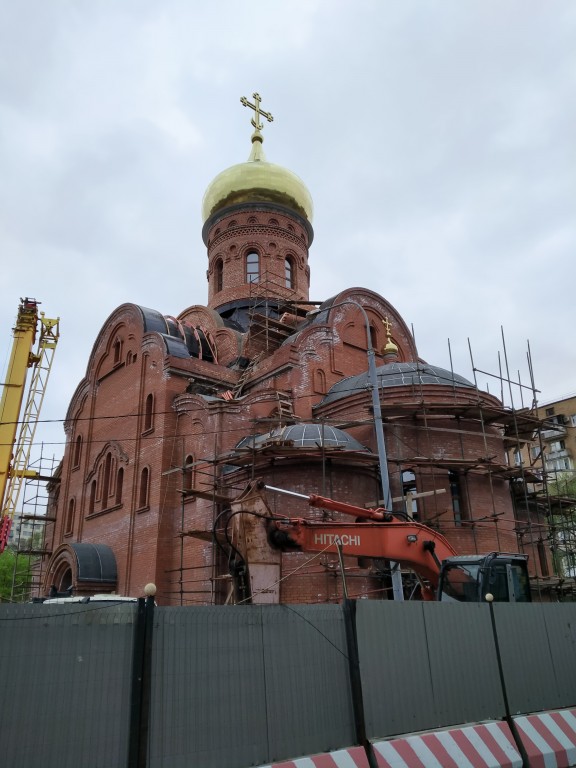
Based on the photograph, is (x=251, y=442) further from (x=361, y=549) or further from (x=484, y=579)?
(x=484, y=579)

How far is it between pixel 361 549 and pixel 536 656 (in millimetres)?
2706

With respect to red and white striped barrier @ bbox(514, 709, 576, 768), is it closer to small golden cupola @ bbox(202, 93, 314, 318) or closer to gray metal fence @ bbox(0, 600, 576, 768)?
gray metal fence @ bbox(0, 600, 576, 768)

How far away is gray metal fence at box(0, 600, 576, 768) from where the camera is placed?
5020mm

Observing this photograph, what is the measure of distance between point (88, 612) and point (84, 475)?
1996cm

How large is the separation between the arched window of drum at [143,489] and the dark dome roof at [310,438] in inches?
188

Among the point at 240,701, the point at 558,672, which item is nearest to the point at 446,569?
the point at 558,672

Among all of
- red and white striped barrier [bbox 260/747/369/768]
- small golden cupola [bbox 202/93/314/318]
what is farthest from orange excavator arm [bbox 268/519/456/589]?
small golden cupola [bbox 202/93/314/318]

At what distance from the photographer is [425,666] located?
23.9ft

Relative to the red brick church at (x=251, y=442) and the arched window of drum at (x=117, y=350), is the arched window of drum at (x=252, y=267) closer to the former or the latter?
the red brick church at (x=251, y=442)

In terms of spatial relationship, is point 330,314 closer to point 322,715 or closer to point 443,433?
point 443,433

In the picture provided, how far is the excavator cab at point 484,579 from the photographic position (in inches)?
373

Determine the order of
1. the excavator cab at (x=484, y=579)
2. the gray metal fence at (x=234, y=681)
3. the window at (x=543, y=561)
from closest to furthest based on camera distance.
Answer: the gray metal fence at (x=234, y=681) → the excavator cab at (x=484, y=579) → the window at (x=543, y=561)

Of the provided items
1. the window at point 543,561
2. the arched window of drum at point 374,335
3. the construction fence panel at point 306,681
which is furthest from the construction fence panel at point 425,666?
the arched window of drum at point 374,335

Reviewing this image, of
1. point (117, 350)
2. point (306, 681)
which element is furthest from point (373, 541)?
point (117, 350)
